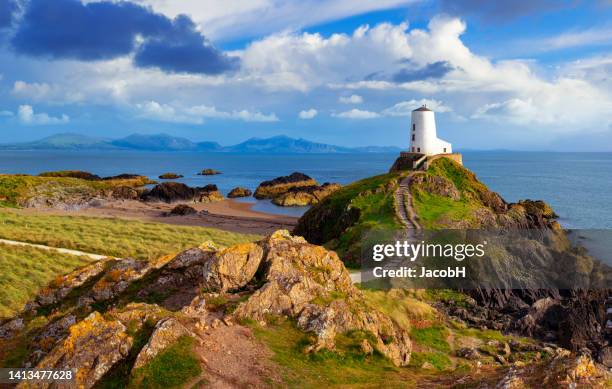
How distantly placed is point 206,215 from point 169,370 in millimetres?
77004

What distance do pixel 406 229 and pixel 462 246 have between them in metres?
5.11

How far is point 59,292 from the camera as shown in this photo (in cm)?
2291

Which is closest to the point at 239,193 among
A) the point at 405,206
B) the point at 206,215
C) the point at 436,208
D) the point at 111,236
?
the point at 206,215

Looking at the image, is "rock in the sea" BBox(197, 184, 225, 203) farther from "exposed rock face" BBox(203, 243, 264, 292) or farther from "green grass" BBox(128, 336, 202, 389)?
"green grass" BBox(128, 336, 202, 389)

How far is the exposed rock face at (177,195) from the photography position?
355 ft

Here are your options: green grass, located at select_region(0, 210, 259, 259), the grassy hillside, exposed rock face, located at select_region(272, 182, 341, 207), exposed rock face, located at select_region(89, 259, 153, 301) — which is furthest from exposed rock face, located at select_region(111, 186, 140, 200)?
exposed rock face, located at select_region(89, 259, 153, 301)

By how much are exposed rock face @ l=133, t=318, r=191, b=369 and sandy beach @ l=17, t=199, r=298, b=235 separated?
55.8 m

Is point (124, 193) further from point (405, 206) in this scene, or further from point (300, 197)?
point (405, 206)

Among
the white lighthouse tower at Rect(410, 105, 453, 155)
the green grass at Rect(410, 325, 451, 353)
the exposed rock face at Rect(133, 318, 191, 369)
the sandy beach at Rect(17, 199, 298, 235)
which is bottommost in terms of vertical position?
the green grass at Rect(410, 325, 451, 353)

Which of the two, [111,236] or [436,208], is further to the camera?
[436,208]

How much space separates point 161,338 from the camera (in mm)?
14164

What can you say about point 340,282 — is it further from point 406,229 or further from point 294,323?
point 406,229

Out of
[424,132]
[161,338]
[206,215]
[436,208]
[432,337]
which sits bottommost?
[432,337]

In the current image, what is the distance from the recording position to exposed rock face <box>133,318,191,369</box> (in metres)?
13.7
